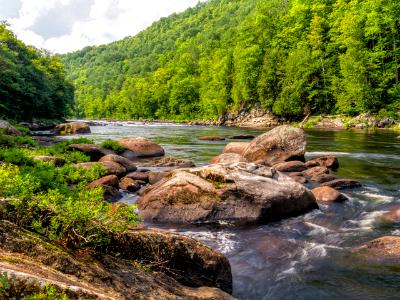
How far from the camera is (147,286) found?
3.99 metres

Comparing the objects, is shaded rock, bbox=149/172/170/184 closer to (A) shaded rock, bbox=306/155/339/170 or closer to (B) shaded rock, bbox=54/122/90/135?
(A) shaded rock, bbox=306/155/339/170

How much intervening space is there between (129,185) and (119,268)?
9.66 meters

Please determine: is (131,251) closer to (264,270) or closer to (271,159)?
(264,270)

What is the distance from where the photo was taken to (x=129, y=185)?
13.5m

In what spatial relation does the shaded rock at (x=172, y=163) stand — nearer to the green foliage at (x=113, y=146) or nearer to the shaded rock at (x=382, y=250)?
the green foliage at (x=113, y=146)

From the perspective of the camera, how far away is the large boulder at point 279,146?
1920 centimetres

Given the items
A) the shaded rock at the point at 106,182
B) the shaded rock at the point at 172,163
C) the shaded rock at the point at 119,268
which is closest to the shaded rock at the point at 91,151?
the shaded rock at the point at 172,163

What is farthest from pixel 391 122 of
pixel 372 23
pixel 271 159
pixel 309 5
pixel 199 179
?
pixel 199 179

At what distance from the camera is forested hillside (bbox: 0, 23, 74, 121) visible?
1621 inches

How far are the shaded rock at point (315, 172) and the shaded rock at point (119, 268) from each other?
1096 centimetres

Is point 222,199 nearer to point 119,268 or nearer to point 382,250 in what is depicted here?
point 382,250

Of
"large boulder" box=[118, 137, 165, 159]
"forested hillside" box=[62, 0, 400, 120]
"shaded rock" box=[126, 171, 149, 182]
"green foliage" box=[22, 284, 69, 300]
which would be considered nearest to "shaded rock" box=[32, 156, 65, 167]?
"shaded rock" box=[126, 171, 149, 182]

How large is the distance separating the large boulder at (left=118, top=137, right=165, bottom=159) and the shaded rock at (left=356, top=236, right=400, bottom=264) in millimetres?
16238

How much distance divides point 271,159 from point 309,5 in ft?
194
